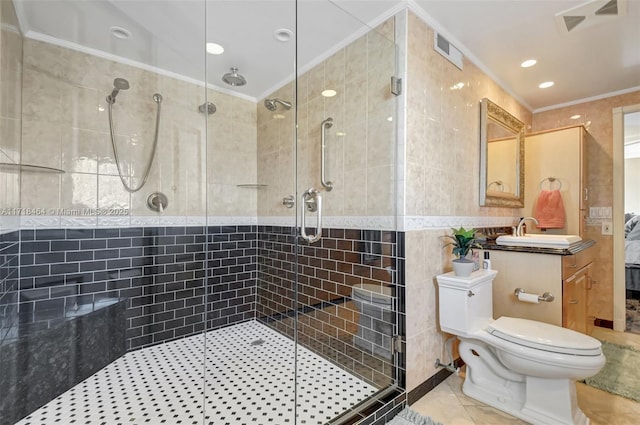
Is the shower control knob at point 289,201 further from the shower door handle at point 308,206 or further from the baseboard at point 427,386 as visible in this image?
the baseboard at point 427,386

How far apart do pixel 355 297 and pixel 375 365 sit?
42 centimetres

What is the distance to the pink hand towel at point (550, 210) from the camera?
2840 millimetres

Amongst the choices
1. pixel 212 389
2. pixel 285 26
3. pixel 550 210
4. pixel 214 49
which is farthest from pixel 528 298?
pixel 214 49

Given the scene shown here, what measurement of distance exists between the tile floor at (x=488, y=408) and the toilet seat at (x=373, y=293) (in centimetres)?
63

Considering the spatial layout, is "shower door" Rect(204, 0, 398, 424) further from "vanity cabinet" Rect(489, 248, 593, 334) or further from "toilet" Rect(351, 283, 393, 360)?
"vanity cabinet" Rect(489, 248, 593, 334)

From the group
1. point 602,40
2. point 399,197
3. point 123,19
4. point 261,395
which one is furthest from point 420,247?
point 123,19

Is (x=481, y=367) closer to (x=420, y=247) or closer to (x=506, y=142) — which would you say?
(x=420, y=247)

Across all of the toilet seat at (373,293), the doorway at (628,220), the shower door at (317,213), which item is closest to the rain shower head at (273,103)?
the shower door at (317,213)

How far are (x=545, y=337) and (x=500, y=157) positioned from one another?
1674 millimetres

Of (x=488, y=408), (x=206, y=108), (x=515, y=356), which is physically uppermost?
(x=206, y=108)

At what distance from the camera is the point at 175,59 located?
82.0 inches

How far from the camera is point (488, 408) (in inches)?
66.1

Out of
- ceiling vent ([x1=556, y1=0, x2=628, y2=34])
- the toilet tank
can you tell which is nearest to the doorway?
ceiling vent ([x1=556, y1=0, x2=628, y2=34])

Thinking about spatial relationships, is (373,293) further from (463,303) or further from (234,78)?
(234,78)
